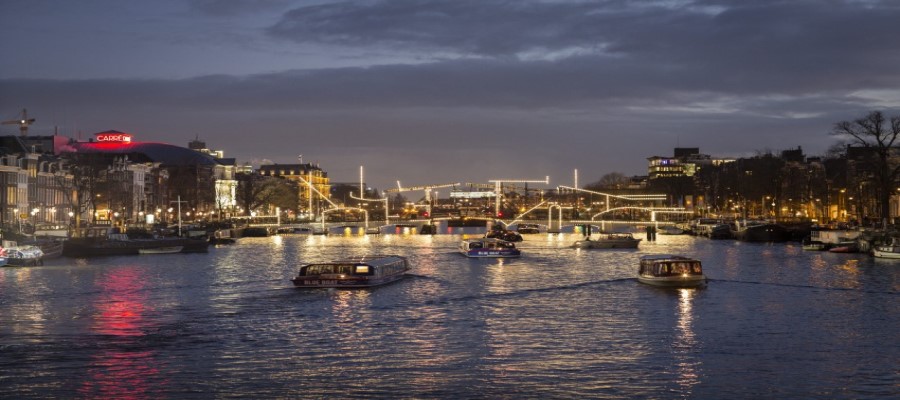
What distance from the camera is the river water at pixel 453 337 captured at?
33062mm

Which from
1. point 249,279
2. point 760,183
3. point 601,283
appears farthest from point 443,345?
point 760,183

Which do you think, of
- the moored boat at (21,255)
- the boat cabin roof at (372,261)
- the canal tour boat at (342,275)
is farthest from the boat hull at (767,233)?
the moored boat at (21,255)

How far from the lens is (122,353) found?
38594 millimetres

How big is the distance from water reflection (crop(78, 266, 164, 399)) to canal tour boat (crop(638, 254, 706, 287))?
27.8m

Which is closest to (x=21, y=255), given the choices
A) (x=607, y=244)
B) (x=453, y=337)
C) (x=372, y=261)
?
(x=372, y=261)

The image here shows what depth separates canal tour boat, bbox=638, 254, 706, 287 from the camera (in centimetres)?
6359

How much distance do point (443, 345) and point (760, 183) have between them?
517 ft

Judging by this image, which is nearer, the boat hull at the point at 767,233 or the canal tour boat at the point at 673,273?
the canal tour boat at the point at 673,273

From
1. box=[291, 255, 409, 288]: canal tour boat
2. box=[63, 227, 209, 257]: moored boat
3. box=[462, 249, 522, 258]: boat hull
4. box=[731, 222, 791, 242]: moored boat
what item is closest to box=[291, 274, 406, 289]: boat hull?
box=[291, 255, 409, 288]: canal tour boat

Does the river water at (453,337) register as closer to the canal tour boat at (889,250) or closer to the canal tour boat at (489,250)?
the canal tour boat at (889,250)

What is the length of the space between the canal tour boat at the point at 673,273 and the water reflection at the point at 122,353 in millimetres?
27846

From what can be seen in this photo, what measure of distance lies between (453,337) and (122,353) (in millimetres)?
11771

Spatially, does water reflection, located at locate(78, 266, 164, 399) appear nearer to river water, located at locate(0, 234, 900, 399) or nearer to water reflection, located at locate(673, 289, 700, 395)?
river water, located at locate(0, 234, 900, 399)

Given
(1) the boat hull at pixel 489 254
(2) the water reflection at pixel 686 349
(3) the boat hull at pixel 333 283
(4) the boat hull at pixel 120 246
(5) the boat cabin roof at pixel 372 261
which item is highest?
(4) the boat hull at pixel 120 246
